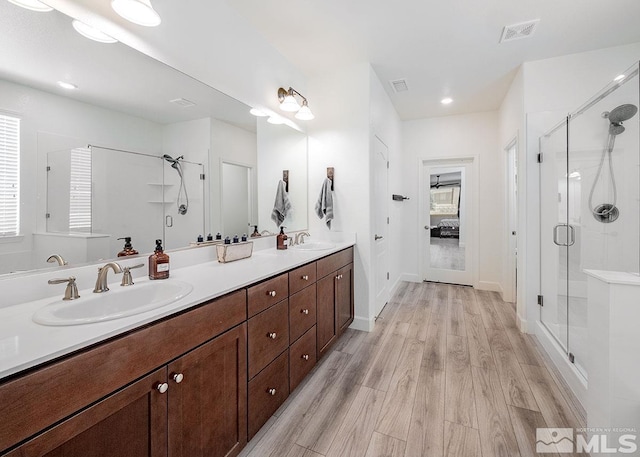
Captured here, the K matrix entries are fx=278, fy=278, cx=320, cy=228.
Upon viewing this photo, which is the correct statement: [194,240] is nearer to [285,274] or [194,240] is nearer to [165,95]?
[285,274]

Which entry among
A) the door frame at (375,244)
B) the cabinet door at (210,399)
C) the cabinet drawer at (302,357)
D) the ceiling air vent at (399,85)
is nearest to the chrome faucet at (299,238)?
the door frame at (375,244)

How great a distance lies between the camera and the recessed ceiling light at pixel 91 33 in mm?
1231

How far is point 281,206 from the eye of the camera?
8.92 feet

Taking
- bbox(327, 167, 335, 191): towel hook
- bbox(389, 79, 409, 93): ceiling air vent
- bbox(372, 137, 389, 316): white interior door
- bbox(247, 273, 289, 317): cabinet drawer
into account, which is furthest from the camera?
bbox(389, 79, 409, 93): ceiling air vent

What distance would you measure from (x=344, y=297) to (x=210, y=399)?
5.38ft

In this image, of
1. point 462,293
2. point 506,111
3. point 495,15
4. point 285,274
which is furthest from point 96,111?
point 462,293

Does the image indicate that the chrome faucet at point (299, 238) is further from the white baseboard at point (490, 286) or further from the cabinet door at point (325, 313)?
the white baseboard at point (490, 286)

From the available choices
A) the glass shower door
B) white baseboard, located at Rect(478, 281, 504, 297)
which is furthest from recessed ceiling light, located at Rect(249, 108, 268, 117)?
white baseboard, located at Rect(478, 281, 504, 297)

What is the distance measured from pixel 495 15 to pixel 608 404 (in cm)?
257

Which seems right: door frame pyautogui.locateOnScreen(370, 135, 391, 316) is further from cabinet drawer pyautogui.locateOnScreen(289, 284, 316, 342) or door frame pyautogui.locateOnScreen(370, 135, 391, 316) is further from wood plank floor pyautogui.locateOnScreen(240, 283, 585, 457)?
cabinet drawer pyautogui.locateOnScreen(289, 284, 316, 342)

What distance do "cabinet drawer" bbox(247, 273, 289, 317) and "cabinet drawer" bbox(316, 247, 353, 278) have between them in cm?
48

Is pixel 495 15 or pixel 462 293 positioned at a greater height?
pixel 495 15

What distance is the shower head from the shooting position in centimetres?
171

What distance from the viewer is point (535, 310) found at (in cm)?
272
